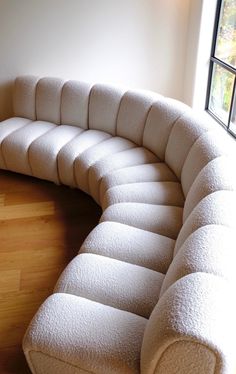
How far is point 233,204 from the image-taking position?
1.35m

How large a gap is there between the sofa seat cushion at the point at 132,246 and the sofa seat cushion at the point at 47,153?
1.11 m

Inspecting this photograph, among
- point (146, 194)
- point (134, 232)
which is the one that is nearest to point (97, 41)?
point (146, 194)

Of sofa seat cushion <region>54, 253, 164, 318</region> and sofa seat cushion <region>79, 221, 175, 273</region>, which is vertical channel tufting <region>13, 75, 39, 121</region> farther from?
sofa seat cushion <region>54, 253, 164, 318</region>

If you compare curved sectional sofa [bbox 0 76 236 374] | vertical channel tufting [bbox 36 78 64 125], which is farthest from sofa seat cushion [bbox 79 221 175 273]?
vertical channel tufting [bbox 36 78 64 125]

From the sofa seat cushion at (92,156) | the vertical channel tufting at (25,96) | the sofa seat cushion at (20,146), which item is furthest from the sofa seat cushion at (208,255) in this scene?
the vertical channel tufting at (25,96)

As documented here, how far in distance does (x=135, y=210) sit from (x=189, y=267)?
77cm

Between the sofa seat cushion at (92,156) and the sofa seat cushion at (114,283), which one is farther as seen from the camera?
the sofa seat cushion at (92,156)

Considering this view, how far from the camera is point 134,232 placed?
1671 millimetres

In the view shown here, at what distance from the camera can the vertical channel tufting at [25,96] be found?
3051 mm

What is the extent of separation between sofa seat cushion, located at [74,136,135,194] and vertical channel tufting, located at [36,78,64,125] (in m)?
0.60

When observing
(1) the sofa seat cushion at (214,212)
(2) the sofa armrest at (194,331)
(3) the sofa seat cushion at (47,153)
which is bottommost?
(3) the sofa seat cushion at (47,153)

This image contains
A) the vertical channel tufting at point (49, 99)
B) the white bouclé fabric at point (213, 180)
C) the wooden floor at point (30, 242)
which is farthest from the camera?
the vertical channel tufting at point (49, 99)

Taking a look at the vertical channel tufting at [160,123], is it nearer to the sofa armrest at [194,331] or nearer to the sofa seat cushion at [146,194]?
the sofa seat cushion at [146,194]

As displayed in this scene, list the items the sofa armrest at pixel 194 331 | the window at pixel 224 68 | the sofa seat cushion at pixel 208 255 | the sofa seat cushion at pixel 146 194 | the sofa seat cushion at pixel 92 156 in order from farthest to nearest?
1. the window at pixel 224 68
2. the sofa seat cushion at pixel 92 156
3. the sofa seat cushion at pixel 146 194
4. the sofa seat cushion at pixel 208 255
5. the sofa armrest at pixel 194 331
